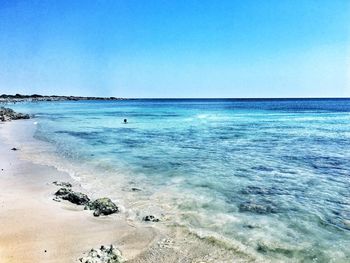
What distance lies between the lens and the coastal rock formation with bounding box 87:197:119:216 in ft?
35.0

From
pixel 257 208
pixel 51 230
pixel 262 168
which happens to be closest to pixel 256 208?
pixel 257 208

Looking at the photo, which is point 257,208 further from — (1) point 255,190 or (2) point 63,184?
(2) point 63,184

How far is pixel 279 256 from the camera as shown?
27.2 ft

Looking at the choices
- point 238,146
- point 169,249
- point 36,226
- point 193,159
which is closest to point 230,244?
point 169,249

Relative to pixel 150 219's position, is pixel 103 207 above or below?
above

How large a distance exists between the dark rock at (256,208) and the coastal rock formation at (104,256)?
4.68 meters

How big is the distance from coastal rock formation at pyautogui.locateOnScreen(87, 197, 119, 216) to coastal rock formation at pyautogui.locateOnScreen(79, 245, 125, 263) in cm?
256

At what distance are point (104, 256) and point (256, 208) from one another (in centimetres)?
545

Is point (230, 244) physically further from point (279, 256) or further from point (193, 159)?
point (193, 159)

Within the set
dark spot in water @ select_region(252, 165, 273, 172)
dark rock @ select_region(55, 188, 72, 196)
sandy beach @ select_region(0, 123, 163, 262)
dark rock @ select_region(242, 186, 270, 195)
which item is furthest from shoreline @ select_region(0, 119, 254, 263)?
dark spot in water @ select_region(252, 165, 273, 172)

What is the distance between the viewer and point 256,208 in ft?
37.8

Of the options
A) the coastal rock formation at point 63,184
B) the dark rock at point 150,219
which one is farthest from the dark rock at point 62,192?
the dark rock at point 150,219

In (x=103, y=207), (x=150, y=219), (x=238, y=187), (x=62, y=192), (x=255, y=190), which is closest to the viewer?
(x=150, y=219)

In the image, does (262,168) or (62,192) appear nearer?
(62,192)
